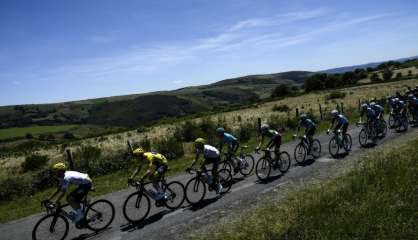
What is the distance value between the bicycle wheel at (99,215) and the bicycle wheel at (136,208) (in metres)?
0.51

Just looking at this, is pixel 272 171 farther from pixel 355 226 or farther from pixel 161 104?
pixel 161 104

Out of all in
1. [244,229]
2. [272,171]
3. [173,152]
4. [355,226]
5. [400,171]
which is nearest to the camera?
[355,226]

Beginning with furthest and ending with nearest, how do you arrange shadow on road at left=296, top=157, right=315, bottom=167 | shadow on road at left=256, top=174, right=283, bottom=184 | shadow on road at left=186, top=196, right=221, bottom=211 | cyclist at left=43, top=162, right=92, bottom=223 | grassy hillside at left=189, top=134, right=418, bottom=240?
1. shadow on road at left=296, top=157, right=315, bottom=167
2. shadow on road at left=256, top=174, right=283, bottom=184
3. shadow on road at left=186, top=196, right=221, bottom=211
4. cyclist at left=43, top=162, right=92, bottom=223
5. grassy hillside at left=189, top=134, right=418, bottom=240

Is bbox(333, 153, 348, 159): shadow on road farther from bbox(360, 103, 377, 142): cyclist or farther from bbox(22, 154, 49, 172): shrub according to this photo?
bbox(22, 154, 49, 172): shrub

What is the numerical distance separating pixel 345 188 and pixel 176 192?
523 cm

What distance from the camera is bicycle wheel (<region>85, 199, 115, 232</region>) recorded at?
1041cm

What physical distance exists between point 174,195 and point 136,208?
4.14 feet

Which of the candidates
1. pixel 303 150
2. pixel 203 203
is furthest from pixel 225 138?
pixel 303 150

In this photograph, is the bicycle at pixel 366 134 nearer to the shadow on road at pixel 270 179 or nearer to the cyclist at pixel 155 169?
the shadow on road at pixel 270 179

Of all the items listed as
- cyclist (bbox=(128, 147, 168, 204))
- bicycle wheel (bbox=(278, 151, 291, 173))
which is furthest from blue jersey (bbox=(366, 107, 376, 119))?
cyclist (bbox=(128, 147, 168, 204))

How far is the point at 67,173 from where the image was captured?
10.1m

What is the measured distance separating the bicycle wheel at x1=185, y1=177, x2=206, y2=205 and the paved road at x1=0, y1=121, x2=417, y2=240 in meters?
0.26

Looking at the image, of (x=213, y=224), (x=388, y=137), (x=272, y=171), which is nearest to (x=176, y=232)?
(x=213, y=224)

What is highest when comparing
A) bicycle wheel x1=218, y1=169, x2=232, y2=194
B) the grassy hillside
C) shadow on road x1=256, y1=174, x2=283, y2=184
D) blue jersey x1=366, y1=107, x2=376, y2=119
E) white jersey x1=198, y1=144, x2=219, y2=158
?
white jersey x1=198, y1=144, x2=219, y2=158
